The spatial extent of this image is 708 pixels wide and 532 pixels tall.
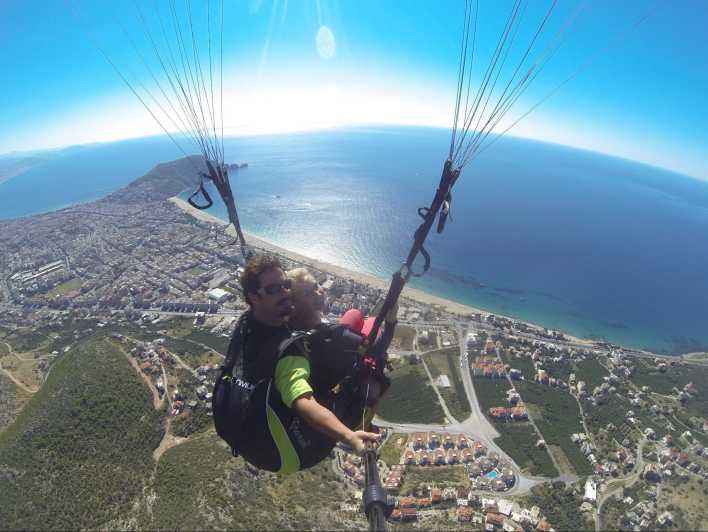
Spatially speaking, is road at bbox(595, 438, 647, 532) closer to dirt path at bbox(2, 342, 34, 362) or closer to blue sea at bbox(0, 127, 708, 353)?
blue sea at bbox(0, 127, 708, 353)

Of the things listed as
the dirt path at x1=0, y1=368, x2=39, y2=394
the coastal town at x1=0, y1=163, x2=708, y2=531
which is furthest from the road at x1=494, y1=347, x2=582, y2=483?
the dirt path at x1=0, y1=368, x2=39, y2=394

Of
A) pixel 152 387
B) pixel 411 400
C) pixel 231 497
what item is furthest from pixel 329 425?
pixel 152 387

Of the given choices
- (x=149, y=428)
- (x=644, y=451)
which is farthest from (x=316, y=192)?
(x=644, y=451)

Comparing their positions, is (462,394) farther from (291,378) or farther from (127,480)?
(291,378)

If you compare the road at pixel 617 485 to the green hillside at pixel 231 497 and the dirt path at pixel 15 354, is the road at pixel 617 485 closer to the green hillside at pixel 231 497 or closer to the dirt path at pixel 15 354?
the green hillside at pixel 231 497

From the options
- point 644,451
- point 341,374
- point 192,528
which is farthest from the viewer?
point 644,451

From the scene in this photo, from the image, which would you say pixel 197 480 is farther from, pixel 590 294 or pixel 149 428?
pixel 590 294
